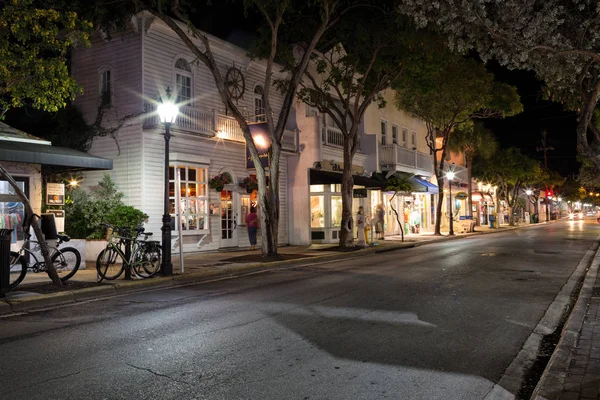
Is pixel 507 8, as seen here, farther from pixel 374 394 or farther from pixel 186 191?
pixel 186 191

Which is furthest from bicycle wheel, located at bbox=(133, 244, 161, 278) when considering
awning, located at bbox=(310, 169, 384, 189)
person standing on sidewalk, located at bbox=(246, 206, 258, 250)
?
awning, located at bbox=(310, 169, 384, 189)

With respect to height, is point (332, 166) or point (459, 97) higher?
point (459, 97)

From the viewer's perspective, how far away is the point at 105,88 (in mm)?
18594

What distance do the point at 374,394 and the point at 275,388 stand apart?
89cm

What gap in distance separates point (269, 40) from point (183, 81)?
3.49m

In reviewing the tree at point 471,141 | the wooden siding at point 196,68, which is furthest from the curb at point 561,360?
the tree at point 471,141

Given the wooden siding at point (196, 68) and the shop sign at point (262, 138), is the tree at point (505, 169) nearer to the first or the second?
the wooden siding at point (196, 68)

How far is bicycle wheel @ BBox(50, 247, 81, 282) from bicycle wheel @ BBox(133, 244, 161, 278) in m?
1.32

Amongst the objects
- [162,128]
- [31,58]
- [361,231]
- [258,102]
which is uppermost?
[258,102]

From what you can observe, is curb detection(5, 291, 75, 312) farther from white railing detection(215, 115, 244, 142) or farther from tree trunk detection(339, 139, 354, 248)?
tree trunk detection(339, 139, 354, 248)

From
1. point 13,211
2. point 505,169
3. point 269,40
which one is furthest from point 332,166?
point 505,169

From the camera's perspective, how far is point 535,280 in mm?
A: 11797

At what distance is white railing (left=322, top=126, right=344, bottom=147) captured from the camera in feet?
81.1

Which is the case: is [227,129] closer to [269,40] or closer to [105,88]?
[269,40]
